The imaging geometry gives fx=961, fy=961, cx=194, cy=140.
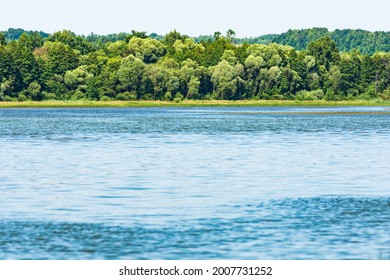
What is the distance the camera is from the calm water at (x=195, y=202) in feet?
86.7

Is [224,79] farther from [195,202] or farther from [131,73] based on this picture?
[195,202]

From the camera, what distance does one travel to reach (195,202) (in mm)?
34906

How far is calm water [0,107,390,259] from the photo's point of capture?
26.4m

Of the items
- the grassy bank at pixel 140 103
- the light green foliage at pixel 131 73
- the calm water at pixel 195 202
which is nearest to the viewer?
the calm water at pixel 195 202

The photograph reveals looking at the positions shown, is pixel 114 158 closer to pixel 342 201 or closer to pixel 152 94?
pixel 342 201

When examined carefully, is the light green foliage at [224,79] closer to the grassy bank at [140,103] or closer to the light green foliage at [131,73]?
the grassy bank at [140,103]

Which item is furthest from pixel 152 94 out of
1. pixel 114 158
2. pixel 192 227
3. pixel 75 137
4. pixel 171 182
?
pixel 192 227

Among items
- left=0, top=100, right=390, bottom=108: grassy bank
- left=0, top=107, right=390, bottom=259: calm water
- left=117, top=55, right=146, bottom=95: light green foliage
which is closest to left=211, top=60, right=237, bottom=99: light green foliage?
left=0, top=100, right=390, bottom=108: grassy bank

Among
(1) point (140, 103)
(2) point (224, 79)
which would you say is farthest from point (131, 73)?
(2) point (224, 79)

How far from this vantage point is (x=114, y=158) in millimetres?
55250

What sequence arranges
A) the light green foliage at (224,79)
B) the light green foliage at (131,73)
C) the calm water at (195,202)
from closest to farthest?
the calm water at (195,202), the light green foliage at (131,73), the light green foliage at (224,79)

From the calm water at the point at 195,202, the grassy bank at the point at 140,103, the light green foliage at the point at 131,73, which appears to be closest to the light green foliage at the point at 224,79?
the grassy bank at the point at 140,103

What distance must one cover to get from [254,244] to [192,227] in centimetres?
326
